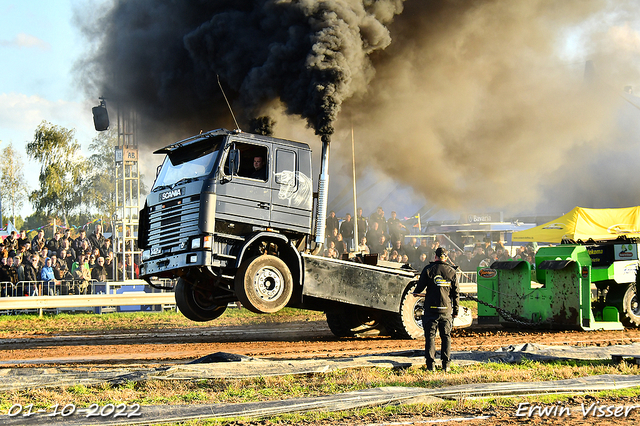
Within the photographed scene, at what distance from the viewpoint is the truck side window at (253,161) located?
8773 mm

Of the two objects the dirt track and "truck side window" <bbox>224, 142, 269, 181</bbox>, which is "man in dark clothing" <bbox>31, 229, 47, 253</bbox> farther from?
"truck side window" <bbox>224, 142, 269, 181</bbox>

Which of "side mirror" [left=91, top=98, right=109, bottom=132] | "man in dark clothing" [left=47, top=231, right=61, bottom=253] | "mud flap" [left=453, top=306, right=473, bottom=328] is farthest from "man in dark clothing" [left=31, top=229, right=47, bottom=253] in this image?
"mud flap" [left=453, top=306, right=473, bottom=328]

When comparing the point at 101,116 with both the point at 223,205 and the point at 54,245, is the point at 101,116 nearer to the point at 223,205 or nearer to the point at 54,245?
the point at 54,245

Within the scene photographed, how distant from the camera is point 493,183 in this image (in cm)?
2481

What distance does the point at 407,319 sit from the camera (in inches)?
401

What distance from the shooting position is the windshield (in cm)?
865

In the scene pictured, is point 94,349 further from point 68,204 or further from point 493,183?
point 68,204

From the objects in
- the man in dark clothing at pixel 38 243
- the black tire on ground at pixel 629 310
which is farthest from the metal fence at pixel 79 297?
the black tire on ground at pixel 629 310

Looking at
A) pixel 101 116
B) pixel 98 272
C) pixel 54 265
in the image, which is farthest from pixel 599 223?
pixel 54 265

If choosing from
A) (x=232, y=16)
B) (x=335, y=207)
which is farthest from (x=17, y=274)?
(x=335, y=207)

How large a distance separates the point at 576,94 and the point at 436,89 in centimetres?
957

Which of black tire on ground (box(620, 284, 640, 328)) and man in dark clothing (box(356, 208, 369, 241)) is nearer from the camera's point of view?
black tire on ground (box(620, 284, 640, 328))

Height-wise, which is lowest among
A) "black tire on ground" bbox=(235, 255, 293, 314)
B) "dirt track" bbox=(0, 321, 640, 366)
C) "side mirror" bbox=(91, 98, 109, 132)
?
"dirt track" bbox=(0, 321, 640, 366)

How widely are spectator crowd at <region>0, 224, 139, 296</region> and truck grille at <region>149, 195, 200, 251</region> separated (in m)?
8.26
